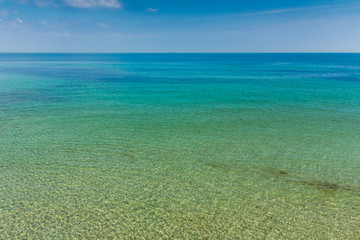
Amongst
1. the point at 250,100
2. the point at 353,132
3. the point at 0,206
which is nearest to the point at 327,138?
the point at 353,132

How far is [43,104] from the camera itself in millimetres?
20188

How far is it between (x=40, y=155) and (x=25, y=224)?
→ 14.8 feet

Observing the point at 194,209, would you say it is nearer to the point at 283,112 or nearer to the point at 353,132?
the point at 353,132

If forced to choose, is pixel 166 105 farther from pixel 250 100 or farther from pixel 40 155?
pixel 40 155

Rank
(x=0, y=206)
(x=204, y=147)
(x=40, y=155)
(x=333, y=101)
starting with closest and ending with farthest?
(x=0, y=206) < (x=40, y=155) < (x=204, y=147) < (x=333, y=101)

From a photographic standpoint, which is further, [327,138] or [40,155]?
[327,138]

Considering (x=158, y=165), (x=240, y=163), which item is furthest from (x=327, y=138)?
(x=158, y=165)

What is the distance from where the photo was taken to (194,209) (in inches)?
266

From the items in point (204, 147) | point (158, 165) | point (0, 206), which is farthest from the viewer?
point (204, 147)

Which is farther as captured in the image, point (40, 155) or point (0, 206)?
point (40, 155)

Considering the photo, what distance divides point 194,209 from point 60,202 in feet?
10.9

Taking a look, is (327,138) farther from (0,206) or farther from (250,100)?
(0,206)

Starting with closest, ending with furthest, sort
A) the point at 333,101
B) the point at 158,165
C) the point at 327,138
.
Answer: the point at 158,165, the point at 327,138, the point at 333,101

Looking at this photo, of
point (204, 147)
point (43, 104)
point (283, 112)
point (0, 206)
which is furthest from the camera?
point (43, 104)
